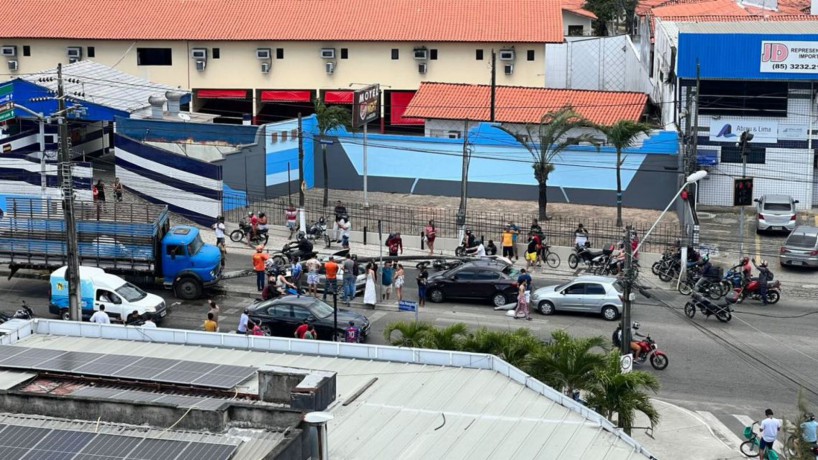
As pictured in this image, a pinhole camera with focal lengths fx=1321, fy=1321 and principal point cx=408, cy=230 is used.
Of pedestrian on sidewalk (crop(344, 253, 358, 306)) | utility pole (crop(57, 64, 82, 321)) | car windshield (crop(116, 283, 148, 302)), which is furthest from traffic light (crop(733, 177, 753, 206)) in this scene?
utility pole (crop(57, 64, 82, 321))

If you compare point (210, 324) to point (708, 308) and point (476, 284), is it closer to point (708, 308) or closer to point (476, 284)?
point (476, 284)

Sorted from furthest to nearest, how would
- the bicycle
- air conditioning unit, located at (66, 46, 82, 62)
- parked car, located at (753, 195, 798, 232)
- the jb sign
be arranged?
air conditioning unit, located at (66, 46, 82, 62) < the jb sign < parked car, located at (753, 195, 798, 232) < the bicycle

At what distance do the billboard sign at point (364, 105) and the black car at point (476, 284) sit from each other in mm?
13350

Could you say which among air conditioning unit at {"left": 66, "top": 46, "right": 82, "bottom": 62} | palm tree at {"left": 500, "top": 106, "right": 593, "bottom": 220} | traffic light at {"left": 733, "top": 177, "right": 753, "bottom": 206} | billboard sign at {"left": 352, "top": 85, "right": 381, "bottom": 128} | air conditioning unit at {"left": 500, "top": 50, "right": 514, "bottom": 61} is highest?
air conditioning unit at {"left": 66, "top": 46, "right": 82, "bottom": 62}

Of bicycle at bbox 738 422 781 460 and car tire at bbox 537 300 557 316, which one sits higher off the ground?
car tire at bbox 537 300 557 316

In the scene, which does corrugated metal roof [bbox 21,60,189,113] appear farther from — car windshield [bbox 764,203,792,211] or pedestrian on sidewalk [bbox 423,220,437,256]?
car windshield [bbox 764,203,792,211]

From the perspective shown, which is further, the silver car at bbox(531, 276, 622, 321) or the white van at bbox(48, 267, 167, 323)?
the silver car at bbox(531, 276, 622, 321)

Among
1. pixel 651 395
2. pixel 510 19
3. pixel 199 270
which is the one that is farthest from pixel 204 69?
pixel 651 395

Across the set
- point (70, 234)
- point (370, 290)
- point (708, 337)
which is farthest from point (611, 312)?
point (70, 234)

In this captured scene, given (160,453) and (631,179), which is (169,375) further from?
→ (631,179)

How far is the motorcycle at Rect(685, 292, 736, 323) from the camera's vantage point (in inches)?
1448

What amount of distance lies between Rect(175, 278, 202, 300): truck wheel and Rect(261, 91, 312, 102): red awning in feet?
91.9

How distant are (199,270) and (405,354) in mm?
16120

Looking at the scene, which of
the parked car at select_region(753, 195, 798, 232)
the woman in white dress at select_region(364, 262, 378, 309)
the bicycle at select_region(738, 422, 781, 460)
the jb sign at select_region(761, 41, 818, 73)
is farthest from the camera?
the jb sign at select_region(761, 41, 818, 73)
